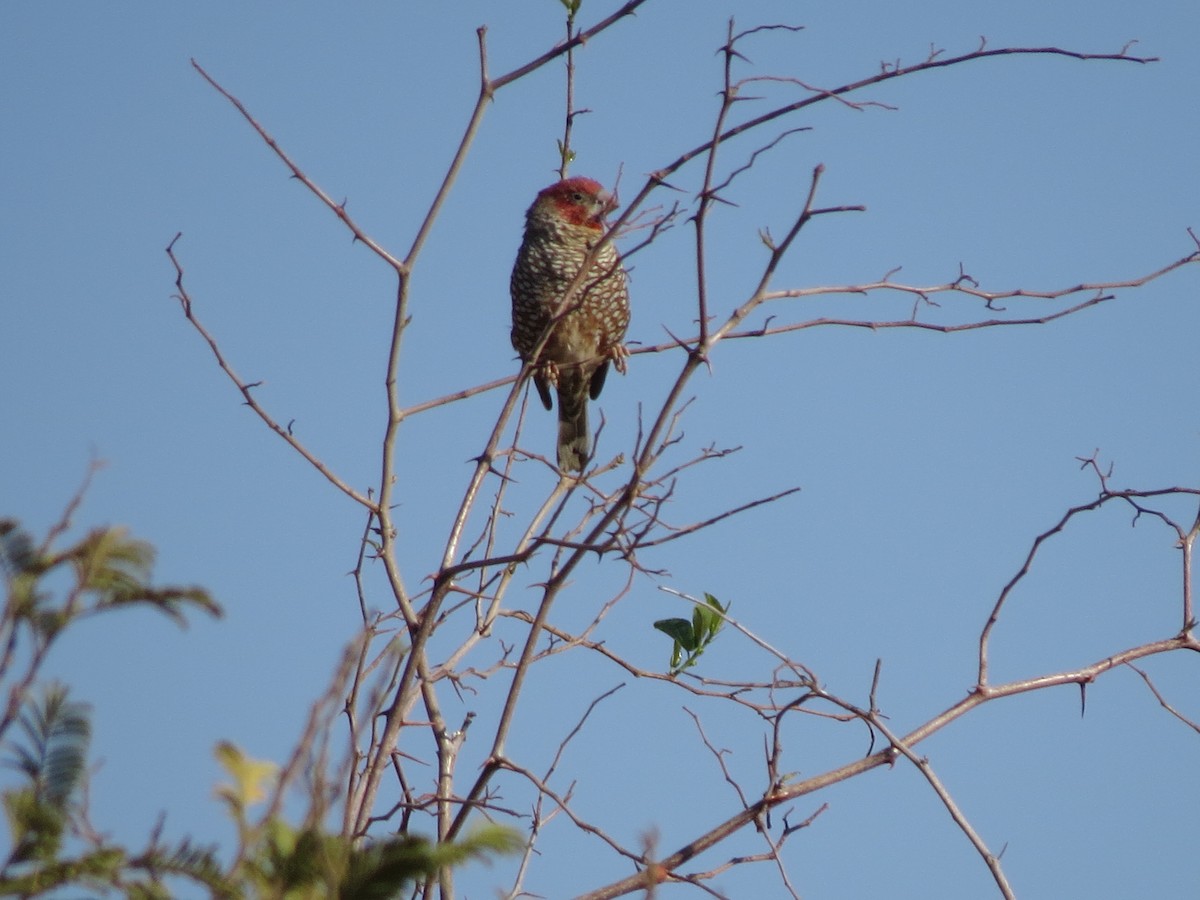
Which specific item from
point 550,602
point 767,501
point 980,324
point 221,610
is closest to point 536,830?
point 550,602

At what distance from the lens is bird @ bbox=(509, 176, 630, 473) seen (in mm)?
7219

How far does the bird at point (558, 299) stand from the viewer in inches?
284

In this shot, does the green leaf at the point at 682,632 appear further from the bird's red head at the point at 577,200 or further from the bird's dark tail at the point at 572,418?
the bird's red head at the point at 577,200

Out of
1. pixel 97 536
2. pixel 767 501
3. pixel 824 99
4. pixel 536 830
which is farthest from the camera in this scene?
pixel 536 830

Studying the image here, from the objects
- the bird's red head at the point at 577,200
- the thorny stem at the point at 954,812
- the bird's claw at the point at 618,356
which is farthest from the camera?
the bird's red head at the point at 577,200

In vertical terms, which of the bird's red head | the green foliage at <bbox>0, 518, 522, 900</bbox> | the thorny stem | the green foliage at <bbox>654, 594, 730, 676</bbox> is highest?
the bird's red head

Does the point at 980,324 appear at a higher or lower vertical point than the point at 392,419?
higher

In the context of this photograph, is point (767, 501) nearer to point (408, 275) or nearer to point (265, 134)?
point (408, 275)

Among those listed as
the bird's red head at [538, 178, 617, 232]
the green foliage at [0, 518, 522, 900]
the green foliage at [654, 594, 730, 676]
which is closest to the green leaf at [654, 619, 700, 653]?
the green foliage at [654, 594, 730, 676]

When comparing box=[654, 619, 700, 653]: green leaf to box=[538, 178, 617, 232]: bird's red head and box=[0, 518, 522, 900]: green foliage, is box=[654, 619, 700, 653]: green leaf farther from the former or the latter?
box=[538, 178, 617, 232]: bird's red head

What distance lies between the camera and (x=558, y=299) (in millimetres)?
7188

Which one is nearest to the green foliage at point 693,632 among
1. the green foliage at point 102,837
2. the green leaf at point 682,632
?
the green leaf at point 682,632

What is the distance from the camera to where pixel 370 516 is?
359 cm

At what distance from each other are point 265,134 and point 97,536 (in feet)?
7.34
